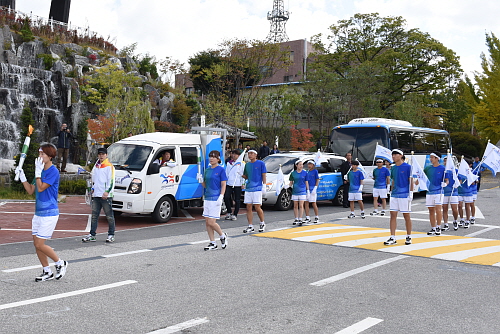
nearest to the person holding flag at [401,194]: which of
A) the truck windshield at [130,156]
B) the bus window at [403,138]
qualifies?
the truck windshield at [130,156]

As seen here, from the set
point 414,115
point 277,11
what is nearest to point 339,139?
point 414,115

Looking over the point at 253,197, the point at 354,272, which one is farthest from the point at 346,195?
the point at 354,272

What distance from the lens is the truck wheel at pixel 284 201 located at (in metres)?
16.1

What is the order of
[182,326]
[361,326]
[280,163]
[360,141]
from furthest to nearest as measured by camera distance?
[360,141], [280,163], [361,326], [182,326]

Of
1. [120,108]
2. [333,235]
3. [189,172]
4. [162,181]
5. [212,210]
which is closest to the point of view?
[212,210]

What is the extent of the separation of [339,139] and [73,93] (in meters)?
17.7

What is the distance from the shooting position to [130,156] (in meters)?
12.9

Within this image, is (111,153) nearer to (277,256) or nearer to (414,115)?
(277,256)

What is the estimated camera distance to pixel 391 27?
46.1 m

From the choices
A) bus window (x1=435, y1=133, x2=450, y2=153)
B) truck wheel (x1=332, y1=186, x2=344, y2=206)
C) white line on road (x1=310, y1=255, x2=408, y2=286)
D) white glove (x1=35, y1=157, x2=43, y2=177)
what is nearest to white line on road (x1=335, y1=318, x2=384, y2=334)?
white line on road (x1=310, y1=255, x2=408, y2=286)

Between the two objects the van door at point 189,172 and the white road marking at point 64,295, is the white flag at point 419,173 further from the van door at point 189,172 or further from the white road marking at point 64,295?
the white road marking at point 64,295

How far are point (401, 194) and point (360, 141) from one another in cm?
1142

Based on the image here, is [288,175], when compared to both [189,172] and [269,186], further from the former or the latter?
[189,172]

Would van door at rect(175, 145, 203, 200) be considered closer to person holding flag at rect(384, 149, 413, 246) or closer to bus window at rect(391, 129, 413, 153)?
person holding flag at rect(384, 149, 413, 246)
